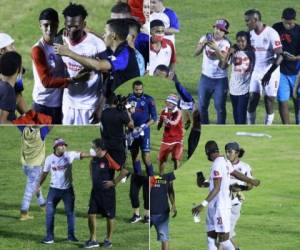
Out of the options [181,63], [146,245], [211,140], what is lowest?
[146,245]

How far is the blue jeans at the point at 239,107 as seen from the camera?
1153 centimetres

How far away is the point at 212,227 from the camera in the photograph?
38.4 ft

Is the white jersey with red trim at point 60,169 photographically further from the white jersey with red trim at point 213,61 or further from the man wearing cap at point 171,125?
the white jersey with red trim at point 213,61

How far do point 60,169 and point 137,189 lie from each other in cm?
76

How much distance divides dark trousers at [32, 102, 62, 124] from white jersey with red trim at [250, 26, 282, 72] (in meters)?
1.88

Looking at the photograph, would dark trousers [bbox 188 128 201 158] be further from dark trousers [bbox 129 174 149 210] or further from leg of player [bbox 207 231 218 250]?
leg of player [bbox 207 231 218 250]

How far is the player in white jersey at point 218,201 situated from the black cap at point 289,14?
1345mm

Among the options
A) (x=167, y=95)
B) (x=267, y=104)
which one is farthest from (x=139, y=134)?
(x=267, y=104)

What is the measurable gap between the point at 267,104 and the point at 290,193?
0.92 m

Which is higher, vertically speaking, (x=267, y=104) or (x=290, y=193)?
(x=267, y=104)

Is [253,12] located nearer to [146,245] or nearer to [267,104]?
[267,104]

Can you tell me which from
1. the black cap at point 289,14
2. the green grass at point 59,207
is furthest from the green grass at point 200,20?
the green grass at point 59,207

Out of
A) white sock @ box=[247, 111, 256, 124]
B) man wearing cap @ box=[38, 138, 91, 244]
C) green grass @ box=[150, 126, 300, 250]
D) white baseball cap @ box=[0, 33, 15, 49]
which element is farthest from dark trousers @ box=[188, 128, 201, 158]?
white baseball cap @ box=[0, 33, 15, 49]

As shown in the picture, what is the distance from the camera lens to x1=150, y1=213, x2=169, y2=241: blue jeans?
1173cm
